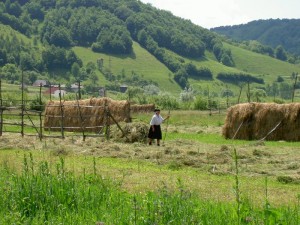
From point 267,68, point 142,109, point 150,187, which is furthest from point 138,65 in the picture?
point 150,187

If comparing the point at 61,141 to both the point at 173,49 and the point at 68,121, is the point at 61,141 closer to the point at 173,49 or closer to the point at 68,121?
the point at 68,121

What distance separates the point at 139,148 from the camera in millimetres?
20469

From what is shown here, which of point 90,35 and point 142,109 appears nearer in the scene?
point 142,109

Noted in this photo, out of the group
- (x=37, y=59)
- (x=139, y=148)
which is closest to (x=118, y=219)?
(x=139, y=148)

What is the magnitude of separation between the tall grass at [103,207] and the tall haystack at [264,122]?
19139 millimetres

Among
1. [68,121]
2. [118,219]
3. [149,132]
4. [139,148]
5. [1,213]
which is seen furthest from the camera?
[68,121]

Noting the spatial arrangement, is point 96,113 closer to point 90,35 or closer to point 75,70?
point 75,70

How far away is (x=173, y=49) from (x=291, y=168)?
176367mm

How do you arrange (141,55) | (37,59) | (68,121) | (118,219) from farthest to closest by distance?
(141,55)
(37,59)
(68,121)
(118,219)

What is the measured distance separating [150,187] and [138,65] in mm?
151938

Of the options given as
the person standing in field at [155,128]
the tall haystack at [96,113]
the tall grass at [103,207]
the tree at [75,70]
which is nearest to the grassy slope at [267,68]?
the tree at [75,70]

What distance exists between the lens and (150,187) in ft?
38.2

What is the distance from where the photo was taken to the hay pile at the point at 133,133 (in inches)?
955

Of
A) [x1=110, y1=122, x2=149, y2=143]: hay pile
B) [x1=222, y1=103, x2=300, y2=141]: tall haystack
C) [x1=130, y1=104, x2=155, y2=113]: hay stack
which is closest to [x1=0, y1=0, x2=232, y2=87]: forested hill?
[x1=130, y1=104, x2=155, y2=113]: hay stack
